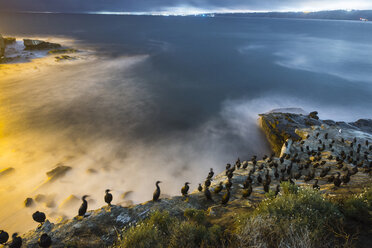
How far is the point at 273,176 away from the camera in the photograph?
14.6 meters

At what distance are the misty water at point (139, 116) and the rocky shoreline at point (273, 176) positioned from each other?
3.61 meters

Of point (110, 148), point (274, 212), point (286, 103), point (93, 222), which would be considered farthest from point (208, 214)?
point (286, 103)

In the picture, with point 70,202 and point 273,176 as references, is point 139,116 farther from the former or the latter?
point 273,176

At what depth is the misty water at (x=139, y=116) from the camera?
16344 millimetres

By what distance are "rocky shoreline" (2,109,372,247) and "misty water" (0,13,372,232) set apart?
142 inches

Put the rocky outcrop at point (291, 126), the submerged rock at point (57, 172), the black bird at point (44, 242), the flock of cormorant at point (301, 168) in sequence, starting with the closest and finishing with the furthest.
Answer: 1. the black bird at point (44, 242)
2. the flock of cormorant at point (301, 168)
3. the submerged rock at point (57, 172)
4. the rocky outcrop at point (291, 126)

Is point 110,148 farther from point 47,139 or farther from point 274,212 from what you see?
point 274,212

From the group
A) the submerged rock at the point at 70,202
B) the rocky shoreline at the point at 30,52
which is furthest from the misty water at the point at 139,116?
the rocky shoreline at the point at 30,52

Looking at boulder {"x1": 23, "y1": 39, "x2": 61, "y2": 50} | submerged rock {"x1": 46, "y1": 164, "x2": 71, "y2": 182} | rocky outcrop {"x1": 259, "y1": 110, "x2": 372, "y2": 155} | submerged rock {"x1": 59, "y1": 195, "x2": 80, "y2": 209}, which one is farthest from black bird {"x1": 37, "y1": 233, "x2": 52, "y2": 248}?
boulder {"x1": 23, "y1": 39, "x2": 61, "y2": 50}

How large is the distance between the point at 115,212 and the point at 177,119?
20.5 m

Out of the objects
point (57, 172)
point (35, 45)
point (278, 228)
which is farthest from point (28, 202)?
point (35, 45)

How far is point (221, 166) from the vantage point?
65.6ft

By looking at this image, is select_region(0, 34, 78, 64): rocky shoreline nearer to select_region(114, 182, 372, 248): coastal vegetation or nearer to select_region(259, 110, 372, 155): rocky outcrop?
select_region(259, 110, 372, 155): rocky outcrop

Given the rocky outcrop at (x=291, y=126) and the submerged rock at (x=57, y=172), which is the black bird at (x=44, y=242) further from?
the rocky outcrop at (x=291, y=126)
